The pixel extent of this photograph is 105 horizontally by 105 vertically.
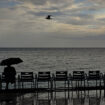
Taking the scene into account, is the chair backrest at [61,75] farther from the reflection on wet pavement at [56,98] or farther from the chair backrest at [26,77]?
the chair backrest at [26,77]

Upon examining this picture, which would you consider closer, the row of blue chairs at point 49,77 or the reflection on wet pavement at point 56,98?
the reflection on wet pavement at point 56,98

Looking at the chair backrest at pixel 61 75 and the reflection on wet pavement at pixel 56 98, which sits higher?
the chair backrest at pixel 61 75

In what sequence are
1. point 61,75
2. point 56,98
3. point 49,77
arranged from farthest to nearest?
point 61,75 < point 49,77 < point 56,98

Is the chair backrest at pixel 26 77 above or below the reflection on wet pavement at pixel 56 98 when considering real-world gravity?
above

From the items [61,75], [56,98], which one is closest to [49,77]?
[61,75]

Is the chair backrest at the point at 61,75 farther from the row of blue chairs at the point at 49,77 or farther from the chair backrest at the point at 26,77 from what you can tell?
the chair backrest at the point at 26,77

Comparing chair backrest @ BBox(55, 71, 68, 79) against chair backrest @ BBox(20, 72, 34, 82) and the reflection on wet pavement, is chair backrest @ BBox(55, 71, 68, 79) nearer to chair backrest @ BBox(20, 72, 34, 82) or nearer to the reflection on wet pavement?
the reflection on wet pavement

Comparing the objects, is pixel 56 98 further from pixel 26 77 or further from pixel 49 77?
pixel 26 77

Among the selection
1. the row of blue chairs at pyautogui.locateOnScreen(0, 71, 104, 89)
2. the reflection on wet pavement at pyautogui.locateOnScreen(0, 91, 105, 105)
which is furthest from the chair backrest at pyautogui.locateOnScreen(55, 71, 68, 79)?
the reflection on wet pavement at pyautogui.locateOnScreen(0, 91, 105, 105)

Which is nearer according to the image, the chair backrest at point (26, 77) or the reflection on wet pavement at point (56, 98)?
the reflection on wet pavement at point (56, 98)

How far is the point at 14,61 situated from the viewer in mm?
15297

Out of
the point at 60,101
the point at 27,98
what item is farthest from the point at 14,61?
the point at 60,101

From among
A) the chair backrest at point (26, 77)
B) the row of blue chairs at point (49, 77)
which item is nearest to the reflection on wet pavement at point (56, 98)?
the row of blue chairs at point (49, 77)

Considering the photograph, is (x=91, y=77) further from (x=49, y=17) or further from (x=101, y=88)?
(x=49, y=17)
